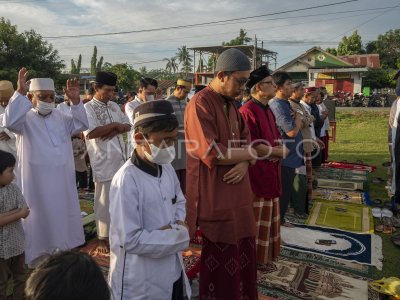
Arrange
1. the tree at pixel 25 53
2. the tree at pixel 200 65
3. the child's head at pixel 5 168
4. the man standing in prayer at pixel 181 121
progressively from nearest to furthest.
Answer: the child's head at pixel 5 168, the man standing in prayer at pixel 181 121, the tree at pixel 25 53, the tree at pixel 200 65

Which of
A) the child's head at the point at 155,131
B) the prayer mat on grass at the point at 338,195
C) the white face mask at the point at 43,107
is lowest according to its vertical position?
the prayer mat on grass at the point at 338,195

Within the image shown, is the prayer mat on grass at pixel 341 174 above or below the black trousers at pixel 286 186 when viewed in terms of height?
below

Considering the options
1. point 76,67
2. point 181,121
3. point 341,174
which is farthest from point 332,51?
point 181,121

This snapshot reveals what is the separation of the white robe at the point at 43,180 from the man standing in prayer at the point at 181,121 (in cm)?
184

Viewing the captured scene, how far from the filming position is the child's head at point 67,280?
A: 1.10 m

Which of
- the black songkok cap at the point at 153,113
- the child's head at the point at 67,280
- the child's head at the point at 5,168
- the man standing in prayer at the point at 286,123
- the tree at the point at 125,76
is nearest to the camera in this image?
the child's head at the point at 67,280

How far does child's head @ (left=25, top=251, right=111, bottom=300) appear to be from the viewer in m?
1.10

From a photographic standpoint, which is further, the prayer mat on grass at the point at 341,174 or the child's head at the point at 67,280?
the prayer mat on grass at the point at 341,174

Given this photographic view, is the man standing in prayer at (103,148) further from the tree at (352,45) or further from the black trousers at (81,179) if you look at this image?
the tree at (352,45)

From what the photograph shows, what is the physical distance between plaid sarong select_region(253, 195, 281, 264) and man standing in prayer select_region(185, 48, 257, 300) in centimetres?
92

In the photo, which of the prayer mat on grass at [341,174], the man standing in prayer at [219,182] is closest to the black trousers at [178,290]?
the man standing in prayer at [219,182]

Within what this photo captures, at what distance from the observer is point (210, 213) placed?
2707mm

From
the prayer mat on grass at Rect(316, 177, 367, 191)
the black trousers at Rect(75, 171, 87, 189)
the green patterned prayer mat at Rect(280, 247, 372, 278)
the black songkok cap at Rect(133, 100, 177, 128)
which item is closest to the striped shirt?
A: the black songkok cap at Rect(133, 100, 177, 128)

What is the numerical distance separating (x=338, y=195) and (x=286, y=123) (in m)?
3.06
